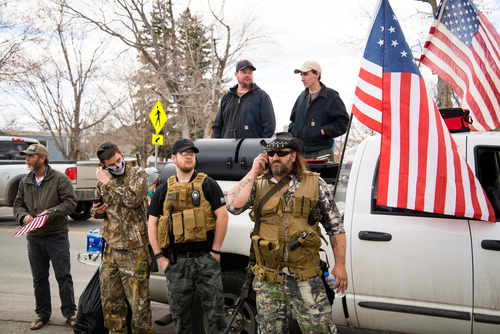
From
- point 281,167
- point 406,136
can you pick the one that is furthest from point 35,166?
point 406,136

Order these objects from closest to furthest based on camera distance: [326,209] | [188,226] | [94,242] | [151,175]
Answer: [326,209], [188,226], [94,242], [151,175]

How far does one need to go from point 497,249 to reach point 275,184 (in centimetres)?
154

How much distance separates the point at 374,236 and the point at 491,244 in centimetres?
75

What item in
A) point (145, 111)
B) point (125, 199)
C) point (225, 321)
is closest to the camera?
point (225, 321)

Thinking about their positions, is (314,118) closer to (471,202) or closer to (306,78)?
(306,78)

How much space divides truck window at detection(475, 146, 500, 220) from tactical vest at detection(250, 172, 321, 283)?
124cm

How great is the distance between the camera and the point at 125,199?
3.48m

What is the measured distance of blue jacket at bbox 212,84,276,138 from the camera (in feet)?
15.1

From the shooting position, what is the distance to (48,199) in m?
4.15

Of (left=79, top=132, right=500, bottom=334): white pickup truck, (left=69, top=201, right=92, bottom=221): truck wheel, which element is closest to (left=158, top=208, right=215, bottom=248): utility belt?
(left=79, top=132, right=500, bottom=334): white pickup truck

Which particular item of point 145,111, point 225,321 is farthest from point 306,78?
point 145,111

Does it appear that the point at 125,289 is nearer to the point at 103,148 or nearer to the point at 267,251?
the point at 103,148

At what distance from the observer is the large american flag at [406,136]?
274cm

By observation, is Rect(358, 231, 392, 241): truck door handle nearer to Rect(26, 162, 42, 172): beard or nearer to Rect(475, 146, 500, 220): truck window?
Rect(475, 146, 500, 220): truck window
